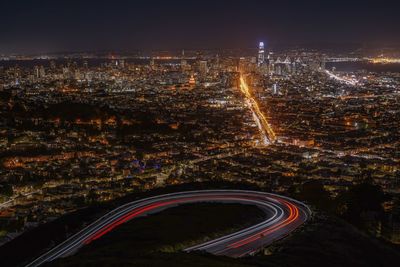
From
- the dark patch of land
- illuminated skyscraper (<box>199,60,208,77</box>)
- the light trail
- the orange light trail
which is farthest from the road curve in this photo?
illuminated skyscraper (<box>199,60,208,77</box>)

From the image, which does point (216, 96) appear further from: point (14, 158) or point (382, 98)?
point (14, 158)

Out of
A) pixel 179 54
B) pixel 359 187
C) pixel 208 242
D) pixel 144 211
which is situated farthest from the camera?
pixel 179 54

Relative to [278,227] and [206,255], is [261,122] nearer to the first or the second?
[278,227]

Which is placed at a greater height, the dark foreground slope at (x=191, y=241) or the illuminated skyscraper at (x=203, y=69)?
the illuminated skyscraper at (x=203, y=69)

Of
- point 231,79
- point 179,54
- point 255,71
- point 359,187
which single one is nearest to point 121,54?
point 179,54

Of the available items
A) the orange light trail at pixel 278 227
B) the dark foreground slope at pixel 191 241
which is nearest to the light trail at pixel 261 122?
the orange light trail at pixel 278 227

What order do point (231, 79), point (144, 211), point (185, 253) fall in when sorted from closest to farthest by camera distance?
point (185, 253) → point (144, 211) → point (231, 79)

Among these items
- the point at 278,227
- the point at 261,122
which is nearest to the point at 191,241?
the point at 278,227

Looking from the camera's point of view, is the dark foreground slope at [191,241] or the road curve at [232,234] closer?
the dark foreground slope at [191,241]

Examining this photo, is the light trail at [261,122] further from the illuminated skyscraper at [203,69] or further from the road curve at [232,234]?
the illuminated skyscraper at [203,69]
